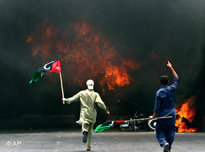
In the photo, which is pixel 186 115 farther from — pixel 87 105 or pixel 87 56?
pixel 87 105

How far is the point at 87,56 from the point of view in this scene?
16.7m

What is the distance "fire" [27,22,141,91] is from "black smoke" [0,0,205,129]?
0.33 m

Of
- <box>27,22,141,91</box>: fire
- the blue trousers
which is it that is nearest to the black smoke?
<box>27,22,141,91</box>: fire

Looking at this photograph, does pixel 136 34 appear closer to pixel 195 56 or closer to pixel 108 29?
pixel 108 29

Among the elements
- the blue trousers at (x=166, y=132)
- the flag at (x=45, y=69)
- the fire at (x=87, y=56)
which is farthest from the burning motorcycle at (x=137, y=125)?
the blue trousers at (x=166, y=132)

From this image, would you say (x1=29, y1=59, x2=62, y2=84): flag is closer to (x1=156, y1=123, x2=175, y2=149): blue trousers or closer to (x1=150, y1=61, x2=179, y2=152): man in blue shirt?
(x1=150, y1=61, x2=179, y2=152): man in blue shirt

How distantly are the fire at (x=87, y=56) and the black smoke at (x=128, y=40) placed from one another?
0.33 meters

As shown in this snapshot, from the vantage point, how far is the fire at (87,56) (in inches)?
650

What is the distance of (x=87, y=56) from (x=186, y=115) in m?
5.72

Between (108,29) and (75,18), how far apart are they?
5.79 ft

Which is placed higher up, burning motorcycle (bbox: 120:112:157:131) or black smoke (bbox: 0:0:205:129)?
black smoke (bbox: 0:0:205:129)

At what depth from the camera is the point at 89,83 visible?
8.34 m

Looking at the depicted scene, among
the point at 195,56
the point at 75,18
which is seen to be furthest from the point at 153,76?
the point at 75,18

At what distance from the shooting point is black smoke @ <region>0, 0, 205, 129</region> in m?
16.0
